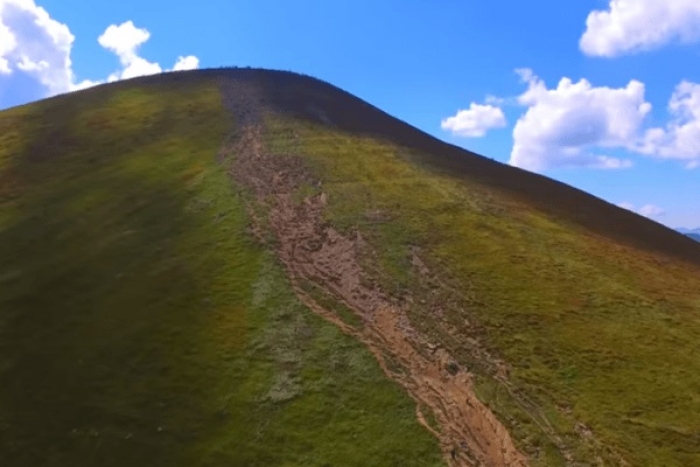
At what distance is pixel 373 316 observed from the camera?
38.2 metres

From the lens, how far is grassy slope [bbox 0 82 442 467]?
29.1 meters

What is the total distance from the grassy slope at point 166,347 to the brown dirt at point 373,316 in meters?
1.08

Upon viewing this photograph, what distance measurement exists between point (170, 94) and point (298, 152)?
3414 cm

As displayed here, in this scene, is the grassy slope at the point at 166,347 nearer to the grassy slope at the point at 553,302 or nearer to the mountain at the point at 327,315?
the mountain at the point at 327,315

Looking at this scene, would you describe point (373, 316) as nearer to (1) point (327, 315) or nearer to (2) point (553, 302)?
(1) point (327, 315)

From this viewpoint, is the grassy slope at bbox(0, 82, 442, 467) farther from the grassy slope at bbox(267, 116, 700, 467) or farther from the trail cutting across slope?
the grassy slope at bbox(267, 116, 700, 467)

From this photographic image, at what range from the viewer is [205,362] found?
113 feet

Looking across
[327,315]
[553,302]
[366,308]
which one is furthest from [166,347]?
[553,302]

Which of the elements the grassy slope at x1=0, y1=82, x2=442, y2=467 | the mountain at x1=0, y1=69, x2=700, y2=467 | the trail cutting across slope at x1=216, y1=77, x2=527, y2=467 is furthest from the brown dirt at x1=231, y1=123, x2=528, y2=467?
the grassy slope at x1=0, y1=82, x2=442, y2=467

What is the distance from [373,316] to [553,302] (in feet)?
37.3

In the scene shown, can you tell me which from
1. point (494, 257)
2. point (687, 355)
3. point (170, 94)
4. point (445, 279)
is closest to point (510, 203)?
point (494, 257)

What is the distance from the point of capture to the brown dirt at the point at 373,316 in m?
28.7

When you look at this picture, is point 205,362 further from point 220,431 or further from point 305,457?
point 305,457

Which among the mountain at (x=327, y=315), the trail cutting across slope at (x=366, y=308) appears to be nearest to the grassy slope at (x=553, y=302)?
the mountain at (x=327, y=315)
